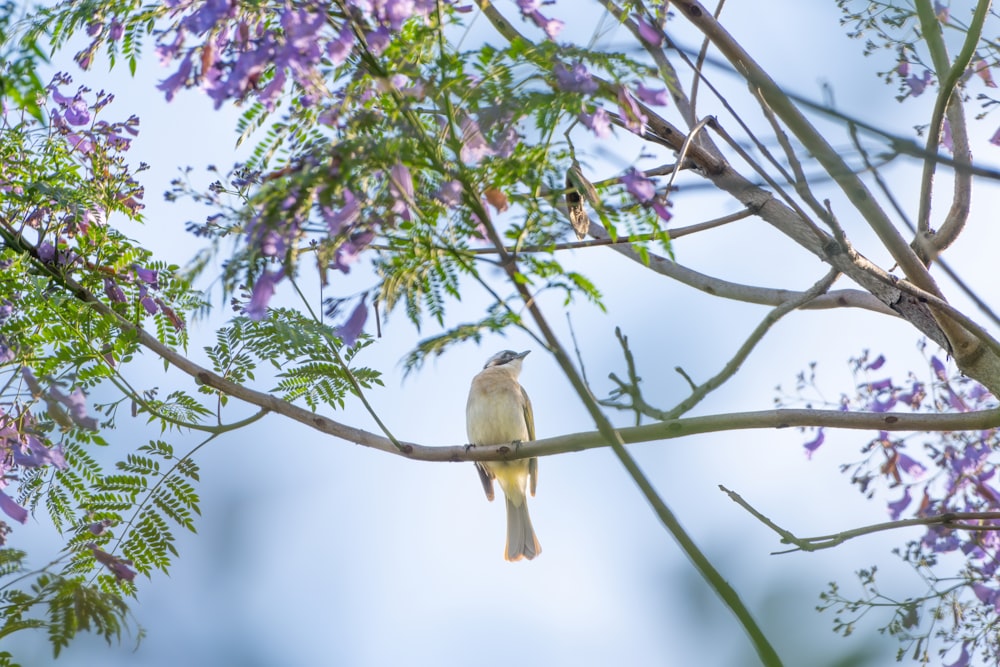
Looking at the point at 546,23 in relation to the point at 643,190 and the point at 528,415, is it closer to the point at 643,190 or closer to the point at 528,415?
the point at 643,190

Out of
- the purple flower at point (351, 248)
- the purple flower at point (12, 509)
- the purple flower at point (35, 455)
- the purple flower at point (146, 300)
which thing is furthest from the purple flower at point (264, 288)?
the purple flower at point (146, 300)

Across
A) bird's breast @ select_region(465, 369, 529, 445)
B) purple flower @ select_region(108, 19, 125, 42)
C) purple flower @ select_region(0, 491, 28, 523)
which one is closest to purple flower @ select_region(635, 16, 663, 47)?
purple flower @ select_region(108, 19, 125, 42)

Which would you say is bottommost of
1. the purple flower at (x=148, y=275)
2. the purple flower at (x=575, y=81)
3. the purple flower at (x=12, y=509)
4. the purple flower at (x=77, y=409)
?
the purple flower at (x=12, y=509)

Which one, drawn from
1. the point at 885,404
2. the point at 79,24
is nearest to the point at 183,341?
the point at 79,24

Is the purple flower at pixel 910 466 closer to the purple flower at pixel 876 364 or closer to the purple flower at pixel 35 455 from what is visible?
the purple flower at pixel 876 364

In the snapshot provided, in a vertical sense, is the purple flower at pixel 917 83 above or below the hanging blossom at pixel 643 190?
above

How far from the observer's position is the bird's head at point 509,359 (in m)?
9.09

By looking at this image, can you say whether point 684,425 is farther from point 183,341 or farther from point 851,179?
point 183,341

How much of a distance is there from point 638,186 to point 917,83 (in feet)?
7.30

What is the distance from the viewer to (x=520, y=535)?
8430 millimetres

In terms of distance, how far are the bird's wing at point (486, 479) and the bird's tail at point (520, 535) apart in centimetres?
42

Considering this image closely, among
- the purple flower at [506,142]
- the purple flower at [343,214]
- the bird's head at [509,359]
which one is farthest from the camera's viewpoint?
the bird's head at [509,359]

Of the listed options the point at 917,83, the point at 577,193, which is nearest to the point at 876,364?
the point at 917,83

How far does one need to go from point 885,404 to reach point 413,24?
352cm
